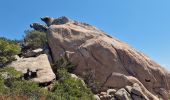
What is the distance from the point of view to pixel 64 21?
56844 millimetres

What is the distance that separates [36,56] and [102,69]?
8.65 meters

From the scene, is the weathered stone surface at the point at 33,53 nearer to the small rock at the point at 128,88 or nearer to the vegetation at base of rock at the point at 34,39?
the vegetation at base of rock at the point at 34,39

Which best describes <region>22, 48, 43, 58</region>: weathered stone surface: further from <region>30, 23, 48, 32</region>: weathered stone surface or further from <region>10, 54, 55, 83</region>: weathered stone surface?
<region>30, 23, 48, 32</region>: weathered stone surface

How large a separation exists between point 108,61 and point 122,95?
23.3ft

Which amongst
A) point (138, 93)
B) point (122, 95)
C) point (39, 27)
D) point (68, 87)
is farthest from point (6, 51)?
point (39, 27)

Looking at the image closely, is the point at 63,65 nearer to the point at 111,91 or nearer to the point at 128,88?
the point at 111,91

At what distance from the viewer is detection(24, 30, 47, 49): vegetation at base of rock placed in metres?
53.3

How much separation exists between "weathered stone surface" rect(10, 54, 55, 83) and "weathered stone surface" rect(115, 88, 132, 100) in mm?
7152

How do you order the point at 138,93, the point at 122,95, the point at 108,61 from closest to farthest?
1. the point at 122,95
2. the point at 138,93
3. the point at 108,61

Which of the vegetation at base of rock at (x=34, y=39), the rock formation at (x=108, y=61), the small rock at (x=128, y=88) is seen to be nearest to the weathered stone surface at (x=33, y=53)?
the rock formation at (x=108, y=61)

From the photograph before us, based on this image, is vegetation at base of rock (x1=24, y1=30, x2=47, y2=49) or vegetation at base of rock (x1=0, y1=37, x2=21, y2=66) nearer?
vegetation at base of rock (x1=0, y1=37, x2=21, y2=66)

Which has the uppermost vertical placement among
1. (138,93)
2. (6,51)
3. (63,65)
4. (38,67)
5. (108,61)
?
(6,51)

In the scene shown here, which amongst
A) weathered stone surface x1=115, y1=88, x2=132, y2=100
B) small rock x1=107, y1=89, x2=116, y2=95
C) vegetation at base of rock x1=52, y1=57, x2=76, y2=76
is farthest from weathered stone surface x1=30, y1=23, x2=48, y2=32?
weathered stone surface x1=115, y1=88, x2=132, y2=100

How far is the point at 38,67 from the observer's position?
142 ft
